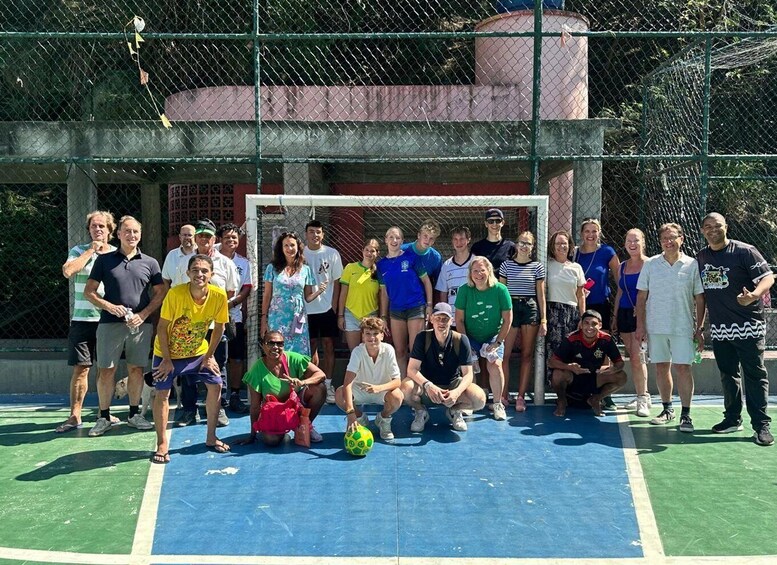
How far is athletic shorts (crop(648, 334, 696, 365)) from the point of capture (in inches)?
279

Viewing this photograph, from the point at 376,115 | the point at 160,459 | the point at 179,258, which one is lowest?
the point at 160,459

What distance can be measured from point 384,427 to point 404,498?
1287 mm

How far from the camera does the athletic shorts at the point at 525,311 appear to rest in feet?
25.1

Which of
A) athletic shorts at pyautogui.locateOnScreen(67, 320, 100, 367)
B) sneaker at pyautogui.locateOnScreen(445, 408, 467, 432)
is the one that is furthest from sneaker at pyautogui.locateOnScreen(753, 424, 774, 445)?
athletic shorts at pyautogui.locateOnScreen(67, 320, 100, 367)

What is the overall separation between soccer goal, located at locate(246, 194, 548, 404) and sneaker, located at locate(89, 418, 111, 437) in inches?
58.1

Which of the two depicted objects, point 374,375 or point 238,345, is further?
point 238,345

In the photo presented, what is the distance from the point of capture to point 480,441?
6801 mm

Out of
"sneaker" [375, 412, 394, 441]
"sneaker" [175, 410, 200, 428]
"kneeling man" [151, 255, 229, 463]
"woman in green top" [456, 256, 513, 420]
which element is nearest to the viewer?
"kneeling man" [151, 255, 229, 463]

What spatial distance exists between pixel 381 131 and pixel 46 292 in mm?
8179

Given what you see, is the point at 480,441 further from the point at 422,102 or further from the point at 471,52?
the point at 471,52

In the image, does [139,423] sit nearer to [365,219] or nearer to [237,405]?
[237,405]

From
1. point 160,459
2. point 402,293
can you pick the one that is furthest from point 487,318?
point 160,459

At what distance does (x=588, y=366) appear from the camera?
24.8ft

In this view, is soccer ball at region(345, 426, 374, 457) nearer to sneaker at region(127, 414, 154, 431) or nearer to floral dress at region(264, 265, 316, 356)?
floral dress at region(264, 265, 316, 356)
